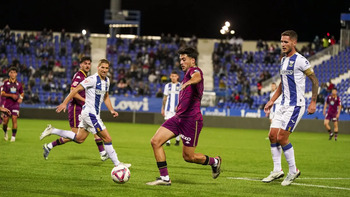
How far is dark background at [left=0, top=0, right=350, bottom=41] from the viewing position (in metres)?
64.8

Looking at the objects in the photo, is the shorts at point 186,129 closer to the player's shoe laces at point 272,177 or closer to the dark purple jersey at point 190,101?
the dark purple jersey at point 190,101

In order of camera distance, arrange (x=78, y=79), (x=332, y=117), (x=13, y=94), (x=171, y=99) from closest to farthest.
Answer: (x=78, y=79) → (x=13, y=94) → (x=171, y=99) → (x=332, y=117)

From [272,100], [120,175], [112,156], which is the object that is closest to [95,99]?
[112,156]

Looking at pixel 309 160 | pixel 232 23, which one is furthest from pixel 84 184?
pixel 232 23

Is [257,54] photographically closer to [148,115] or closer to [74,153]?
[148,115]

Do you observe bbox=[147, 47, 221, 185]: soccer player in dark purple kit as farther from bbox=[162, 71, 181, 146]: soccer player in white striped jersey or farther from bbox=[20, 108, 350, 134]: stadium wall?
bbox=[20, 108, 350, 134]: stadium wall

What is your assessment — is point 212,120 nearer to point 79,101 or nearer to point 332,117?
point 332,117

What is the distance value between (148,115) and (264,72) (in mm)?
9305

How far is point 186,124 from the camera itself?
9.45 m

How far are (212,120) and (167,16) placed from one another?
34.6m

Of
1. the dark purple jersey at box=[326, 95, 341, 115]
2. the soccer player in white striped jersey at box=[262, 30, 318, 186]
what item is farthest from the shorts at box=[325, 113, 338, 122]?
the soccer player in white striped jersey at box=[262, 30, 318, 186]

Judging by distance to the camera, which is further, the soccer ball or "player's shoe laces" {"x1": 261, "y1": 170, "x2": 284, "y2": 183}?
"player's shoe laces" {"x1": 261, "y1": 170, "x2": 284, "y2": 183}

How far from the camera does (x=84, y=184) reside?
9281mm

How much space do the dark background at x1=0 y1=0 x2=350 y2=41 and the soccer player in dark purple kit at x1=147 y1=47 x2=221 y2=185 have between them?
179 ft
